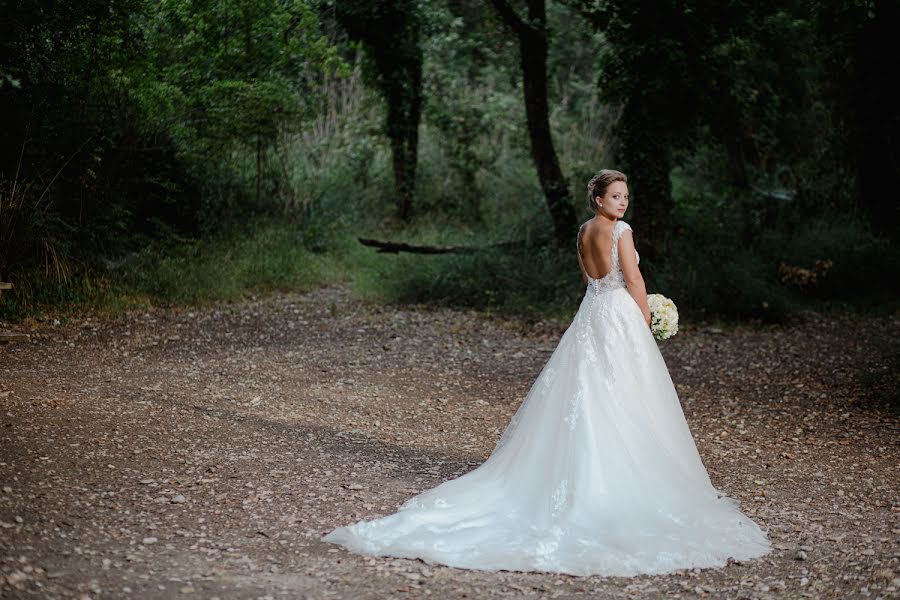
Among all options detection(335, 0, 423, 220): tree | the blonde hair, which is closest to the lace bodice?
the blonde hair

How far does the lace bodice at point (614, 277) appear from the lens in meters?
4.88

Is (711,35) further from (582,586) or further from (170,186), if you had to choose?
(582,586)

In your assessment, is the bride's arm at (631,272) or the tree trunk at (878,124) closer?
the bride's arm at (631,272)

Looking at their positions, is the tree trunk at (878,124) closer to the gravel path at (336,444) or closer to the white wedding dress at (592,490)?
the gravel path at (336,444)

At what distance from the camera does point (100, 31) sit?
37.5 ft

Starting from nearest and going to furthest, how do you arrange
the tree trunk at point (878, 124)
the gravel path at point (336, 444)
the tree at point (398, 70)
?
the gravel path at point (336, 444), the tree trunk at point (878, 124), the tree at point (398, 70)

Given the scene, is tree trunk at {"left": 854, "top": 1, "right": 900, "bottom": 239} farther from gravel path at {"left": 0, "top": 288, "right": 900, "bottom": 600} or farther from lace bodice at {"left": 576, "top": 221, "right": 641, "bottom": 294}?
lace bodice at {"left": 576, "top": 221, "right": 641, "bottom": 294}

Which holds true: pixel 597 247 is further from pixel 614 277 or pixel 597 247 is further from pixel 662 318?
pixel 662 318

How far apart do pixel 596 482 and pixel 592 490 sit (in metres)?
0.05

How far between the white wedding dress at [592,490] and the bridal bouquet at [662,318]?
10 centimetres

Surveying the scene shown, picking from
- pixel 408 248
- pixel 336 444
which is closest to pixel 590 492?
pixel 336 444

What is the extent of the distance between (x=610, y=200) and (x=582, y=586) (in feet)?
6.61

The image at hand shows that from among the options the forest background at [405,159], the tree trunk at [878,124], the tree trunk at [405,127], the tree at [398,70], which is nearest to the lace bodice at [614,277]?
A: the forest background at [405,159]

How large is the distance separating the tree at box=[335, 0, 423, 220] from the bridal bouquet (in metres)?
11.6
